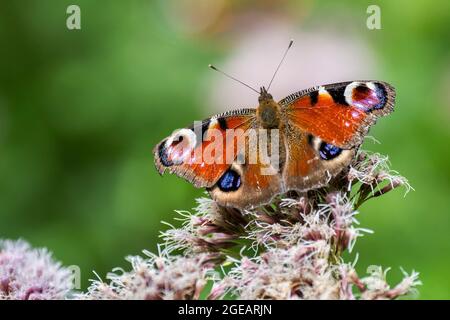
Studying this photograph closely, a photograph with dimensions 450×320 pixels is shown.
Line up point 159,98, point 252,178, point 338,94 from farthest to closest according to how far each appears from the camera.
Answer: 1. point 159,98
2. point 338,94
3. point 252,178

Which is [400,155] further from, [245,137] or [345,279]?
[345,279]

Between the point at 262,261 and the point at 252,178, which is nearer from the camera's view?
the point at 262,261

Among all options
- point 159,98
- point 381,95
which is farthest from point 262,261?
point 159,98

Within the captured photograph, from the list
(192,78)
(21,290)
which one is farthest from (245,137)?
(192,78)

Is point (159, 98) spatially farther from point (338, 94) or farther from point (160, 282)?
point (160, 282)

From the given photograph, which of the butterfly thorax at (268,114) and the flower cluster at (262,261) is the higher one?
the butterfly thorax at (268,114)

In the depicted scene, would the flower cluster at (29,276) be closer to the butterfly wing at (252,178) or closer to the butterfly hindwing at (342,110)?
the butterfly wing at (252,178)

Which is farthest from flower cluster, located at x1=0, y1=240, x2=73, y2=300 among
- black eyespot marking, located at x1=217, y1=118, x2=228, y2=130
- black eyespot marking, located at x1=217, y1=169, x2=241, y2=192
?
black eyespot marking, located at x1=217, y1=118, x2=228, y2=130

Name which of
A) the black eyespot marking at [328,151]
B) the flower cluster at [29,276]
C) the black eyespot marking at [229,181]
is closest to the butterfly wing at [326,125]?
the black eyespot marking at [328,151]
